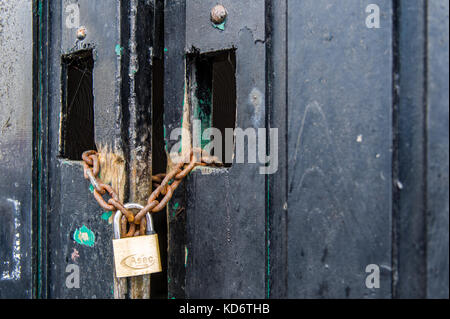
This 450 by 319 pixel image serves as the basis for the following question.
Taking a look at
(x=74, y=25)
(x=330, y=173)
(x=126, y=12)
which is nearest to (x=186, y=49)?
(x=126, y=12)

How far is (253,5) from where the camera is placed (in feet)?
1.94

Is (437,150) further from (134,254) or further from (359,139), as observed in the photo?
(134,254)

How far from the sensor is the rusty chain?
0.54 metres

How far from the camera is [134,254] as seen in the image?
53cm

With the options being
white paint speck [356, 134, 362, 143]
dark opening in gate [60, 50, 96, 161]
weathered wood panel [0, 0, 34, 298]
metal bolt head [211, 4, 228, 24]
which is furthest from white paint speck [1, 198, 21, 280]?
white paint speck [356, 134, 362, 143]

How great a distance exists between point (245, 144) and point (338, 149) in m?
0.16

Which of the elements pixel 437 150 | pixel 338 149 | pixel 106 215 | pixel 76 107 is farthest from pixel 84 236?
pixel 437 150

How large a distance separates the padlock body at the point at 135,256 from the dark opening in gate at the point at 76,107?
0.33 metres

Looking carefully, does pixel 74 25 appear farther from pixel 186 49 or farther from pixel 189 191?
pixel 189 191

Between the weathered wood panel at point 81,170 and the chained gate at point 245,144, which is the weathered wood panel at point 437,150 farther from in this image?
the weathered wood panel at point 81,170

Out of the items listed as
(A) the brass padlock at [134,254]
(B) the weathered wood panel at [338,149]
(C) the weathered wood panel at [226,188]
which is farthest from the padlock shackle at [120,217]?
(B) the weathered wood panel at [338,149]

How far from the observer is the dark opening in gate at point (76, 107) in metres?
0.74

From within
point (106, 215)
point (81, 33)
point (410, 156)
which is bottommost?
point (106, 215)
